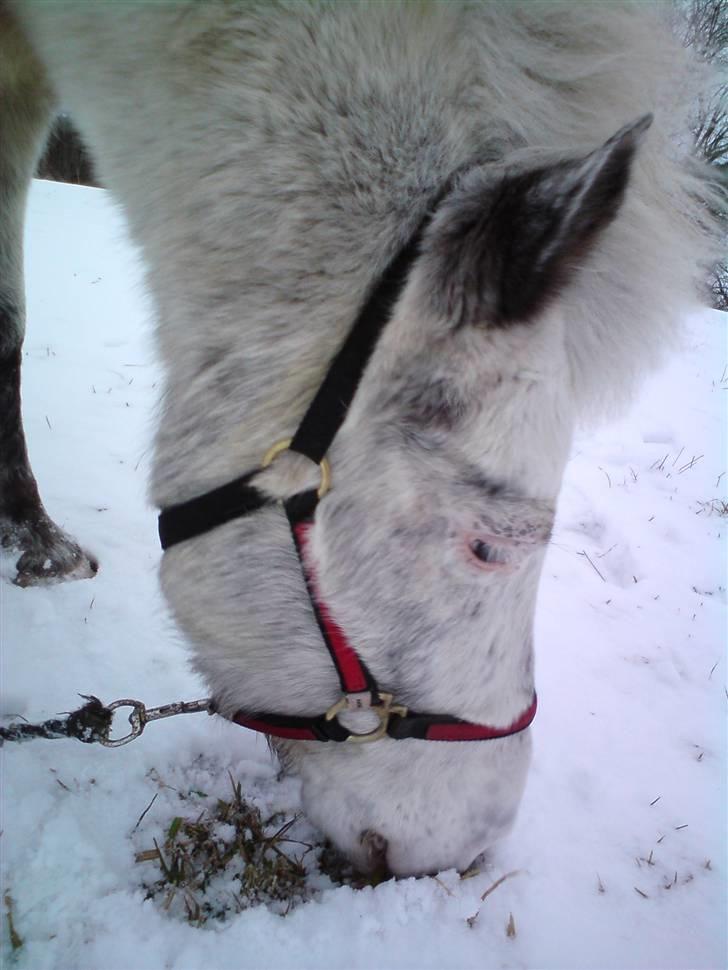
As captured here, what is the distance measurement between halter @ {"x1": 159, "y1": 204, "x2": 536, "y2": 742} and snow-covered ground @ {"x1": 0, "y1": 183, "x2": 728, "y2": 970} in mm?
365

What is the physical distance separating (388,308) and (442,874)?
128 centimetres

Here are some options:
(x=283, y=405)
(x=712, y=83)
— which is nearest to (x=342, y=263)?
(x=283, y=405)

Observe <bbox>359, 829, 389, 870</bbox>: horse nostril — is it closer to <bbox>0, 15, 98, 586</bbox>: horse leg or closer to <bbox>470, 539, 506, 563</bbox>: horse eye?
<bbox>470, 539, 506, 563</bbox>: horse eye

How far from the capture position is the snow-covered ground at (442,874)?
1.33 m

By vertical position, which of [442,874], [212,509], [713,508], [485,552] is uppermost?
[485,552]

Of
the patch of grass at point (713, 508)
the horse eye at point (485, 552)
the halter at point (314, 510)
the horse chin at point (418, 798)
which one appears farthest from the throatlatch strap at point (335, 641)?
the patch of grass at point (713, 508)

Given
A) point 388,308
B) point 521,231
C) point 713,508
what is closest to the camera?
point 521,231

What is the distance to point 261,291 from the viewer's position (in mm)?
1089

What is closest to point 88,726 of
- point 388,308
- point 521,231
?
point 388,308

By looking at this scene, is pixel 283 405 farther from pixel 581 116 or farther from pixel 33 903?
pixel 33 903

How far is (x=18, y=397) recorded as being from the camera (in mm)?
2525

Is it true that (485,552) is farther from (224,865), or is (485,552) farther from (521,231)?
(224,865)

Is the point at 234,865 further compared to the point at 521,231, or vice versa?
the point at 234,865

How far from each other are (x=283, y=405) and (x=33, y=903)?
1262mm
